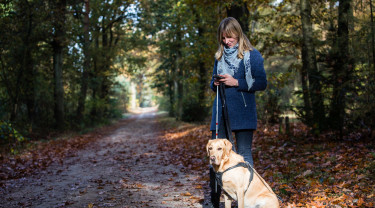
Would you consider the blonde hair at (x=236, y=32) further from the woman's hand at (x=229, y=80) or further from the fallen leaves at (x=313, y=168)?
the fallen leaves at (x=313, y=168)

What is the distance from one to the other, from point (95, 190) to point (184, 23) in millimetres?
13904

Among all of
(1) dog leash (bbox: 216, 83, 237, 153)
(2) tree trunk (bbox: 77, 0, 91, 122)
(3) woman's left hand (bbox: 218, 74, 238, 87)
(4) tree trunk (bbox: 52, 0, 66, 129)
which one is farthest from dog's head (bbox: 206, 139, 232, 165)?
(2) tree trunk (bbox: 77, 0, 91, 122)

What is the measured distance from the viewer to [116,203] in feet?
15.2

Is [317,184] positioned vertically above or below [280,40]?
below

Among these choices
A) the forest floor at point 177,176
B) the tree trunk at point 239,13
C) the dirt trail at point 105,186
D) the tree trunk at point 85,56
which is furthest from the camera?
the tree trunk at point 85,56

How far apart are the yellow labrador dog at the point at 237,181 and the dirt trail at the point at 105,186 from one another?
172 cm

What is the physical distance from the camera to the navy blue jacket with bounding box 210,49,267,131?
3188 mm

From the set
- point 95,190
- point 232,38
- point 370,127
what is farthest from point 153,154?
point 232,38

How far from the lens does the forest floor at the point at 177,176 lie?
15.2 feet

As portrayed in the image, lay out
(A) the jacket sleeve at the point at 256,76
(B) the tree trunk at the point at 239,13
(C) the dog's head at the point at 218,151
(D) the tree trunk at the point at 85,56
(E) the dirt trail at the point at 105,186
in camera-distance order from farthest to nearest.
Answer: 1. (D) the tree trunk at the point at 85,56
2. (B) the tree trunk at the point at 239,13
3. (E) the dirt trail at the point at 105,186
4. (A) the jacket sleeve at the point at 256,76
5. (C) the dog's head at the point at 218,151

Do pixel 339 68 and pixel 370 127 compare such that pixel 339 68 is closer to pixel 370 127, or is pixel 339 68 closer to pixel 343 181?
pixel 370 127

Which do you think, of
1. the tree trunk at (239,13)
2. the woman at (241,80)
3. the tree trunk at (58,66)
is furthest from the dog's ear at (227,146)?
the tree trunk at (58,66)

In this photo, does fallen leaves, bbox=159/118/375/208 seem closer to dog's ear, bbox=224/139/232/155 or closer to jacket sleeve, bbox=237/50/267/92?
dog's ear, bbox=224/139/232/155

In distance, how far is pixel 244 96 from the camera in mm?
3250
